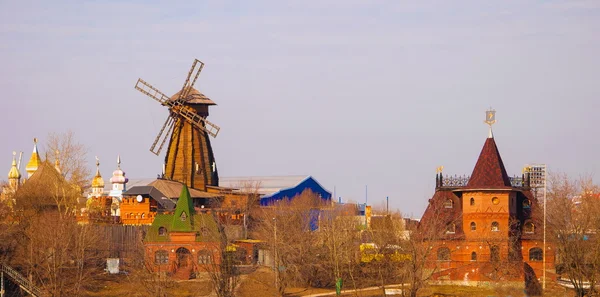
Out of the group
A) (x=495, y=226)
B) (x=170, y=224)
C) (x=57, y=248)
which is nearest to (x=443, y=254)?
(x=495, y=226)

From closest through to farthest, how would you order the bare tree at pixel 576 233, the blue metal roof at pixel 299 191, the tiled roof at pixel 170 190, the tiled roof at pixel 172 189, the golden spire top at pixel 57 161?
the bare tree at pixel 576 233 < the golden spire top at pixel 57 161 < the tiled roof at pixel 170 190 < the tiled roof at pixel 172 189 < the blue metal roof at pixel 299 191

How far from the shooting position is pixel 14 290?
7244 centimetres

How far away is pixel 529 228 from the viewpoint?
79.2 m

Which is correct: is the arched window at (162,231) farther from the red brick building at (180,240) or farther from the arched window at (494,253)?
the arched window at (494,253)

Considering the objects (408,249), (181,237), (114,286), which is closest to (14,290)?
(114,286)

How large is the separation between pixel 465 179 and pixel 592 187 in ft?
31.9

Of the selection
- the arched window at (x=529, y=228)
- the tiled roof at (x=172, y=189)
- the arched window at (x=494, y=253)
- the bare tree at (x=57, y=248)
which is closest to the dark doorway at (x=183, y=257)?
the bare tree at (x=57, y=248)

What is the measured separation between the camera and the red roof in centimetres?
7762

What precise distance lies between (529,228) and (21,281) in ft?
104

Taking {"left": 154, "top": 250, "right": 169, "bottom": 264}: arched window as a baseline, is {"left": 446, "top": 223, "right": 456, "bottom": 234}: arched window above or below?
above

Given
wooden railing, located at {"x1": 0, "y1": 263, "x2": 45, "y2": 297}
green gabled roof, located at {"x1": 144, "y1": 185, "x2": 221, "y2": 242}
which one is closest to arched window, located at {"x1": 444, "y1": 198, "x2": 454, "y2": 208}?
green gabled roof, located at {"x1": 144, "y1": 185, "x2": 221, "y2": 242}

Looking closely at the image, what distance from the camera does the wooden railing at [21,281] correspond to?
69938 millimetres

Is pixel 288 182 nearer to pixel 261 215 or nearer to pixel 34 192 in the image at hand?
pixel 261 215

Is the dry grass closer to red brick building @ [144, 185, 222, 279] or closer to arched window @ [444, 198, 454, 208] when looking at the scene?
red brick building @ [144, 185, 222, 279]
